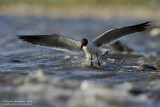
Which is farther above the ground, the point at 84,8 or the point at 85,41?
the point at 84,8

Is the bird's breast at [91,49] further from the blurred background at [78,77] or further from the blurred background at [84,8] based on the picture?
the blurred background at [84,8]

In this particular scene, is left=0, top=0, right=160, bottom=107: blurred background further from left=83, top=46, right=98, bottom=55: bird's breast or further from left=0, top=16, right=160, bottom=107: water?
left=83, top=46, right=98, bottom=55: bird's breast

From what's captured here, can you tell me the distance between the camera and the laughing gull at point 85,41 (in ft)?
43.5

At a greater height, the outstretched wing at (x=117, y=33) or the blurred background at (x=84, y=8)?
the blurred background at (x=84, y=8)

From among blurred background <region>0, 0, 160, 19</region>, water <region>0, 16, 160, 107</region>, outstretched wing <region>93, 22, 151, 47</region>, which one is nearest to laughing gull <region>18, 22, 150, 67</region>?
outstretched wing <region>93, 22, 151, 47</region>

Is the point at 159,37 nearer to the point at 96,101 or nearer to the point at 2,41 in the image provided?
the point at 2,41

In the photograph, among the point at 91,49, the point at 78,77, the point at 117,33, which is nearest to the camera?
the point at 78,77

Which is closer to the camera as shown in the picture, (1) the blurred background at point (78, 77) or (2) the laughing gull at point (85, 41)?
(1) the blurred background at point (78, 77)

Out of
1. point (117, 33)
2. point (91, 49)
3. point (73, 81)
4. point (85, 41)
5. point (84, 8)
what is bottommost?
point (73, 81)

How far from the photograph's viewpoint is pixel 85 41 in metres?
13.3

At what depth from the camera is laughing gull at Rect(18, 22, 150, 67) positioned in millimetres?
13250

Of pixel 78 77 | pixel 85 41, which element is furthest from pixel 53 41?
pixel 78 77

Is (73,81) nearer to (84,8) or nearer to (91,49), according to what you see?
(91,49)

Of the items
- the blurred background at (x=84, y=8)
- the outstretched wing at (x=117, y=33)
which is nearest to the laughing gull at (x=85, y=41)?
the outstretched wing at (x=117, y=33)
